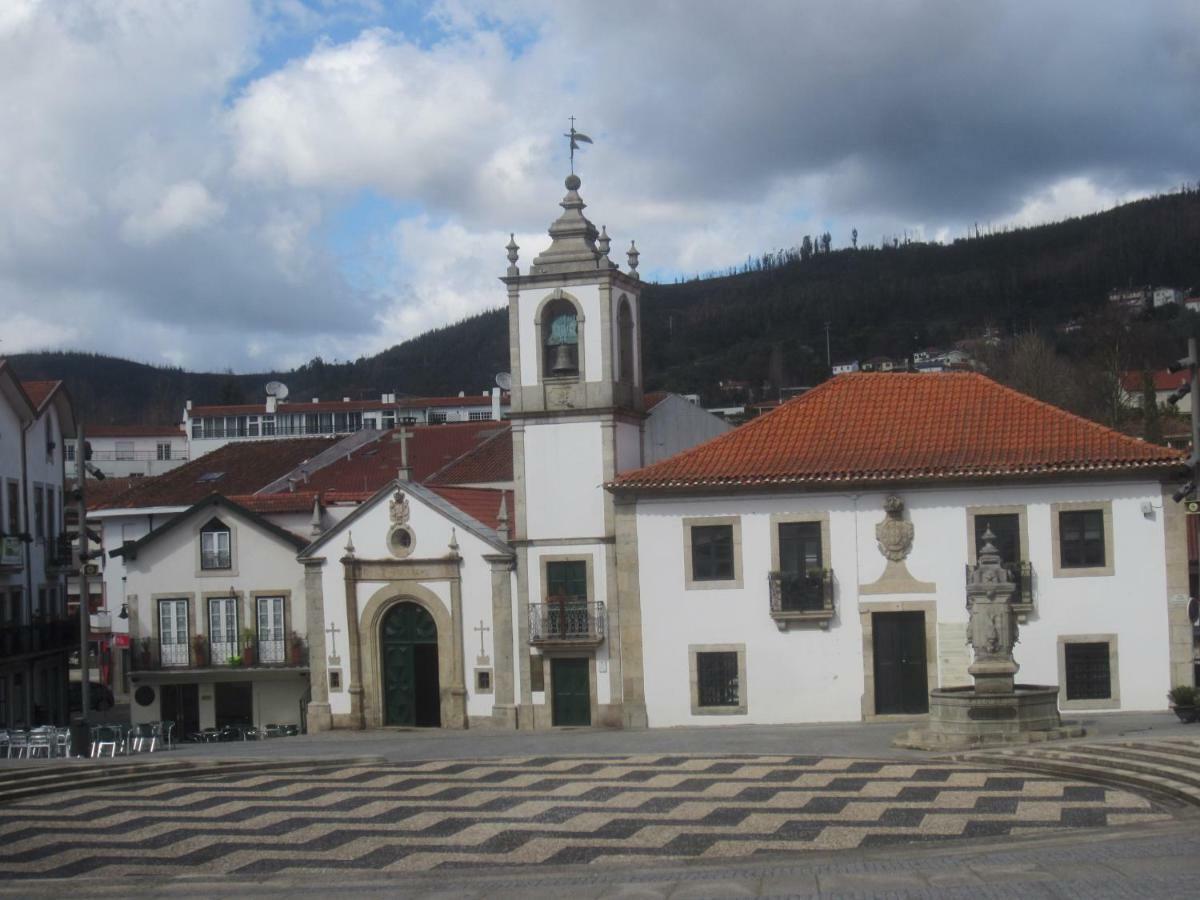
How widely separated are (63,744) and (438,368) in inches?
4572

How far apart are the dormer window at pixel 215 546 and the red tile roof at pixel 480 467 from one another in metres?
8.11

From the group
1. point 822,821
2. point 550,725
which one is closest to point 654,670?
point 550,725

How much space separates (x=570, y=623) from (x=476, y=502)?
15.6 ft

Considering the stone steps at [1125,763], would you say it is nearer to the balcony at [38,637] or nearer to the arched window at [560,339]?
the arched window at [560,339]

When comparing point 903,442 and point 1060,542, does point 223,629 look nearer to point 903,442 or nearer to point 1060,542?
point 903,442

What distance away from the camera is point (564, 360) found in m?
32.8

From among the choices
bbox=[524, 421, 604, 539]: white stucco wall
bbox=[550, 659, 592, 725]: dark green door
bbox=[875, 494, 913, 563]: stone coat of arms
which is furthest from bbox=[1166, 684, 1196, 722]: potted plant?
bbox=[524, 421, 604, 539]: white stucco wall

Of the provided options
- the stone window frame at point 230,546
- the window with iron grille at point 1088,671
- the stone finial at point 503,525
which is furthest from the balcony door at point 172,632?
the window with iron grille at point 1088,671

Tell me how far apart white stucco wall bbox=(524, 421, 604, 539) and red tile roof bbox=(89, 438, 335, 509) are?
1489 centimetres

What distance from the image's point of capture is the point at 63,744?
2966cm

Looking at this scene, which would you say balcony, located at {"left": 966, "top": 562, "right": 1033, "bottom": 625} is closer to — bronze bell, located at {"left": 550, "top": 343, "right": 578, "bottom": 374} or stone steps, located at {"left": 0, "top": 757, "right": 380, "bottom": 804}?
bronze bell, located at {"left": 550, "top": 343, "right": 578, "bottom": 374}

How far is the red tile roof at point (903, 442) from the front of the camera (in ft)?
98.4

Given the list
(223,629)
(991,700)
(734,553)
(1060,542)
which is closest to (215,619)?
(223,629)

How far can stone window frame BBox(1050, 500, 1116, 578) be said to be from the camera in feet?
97.5
